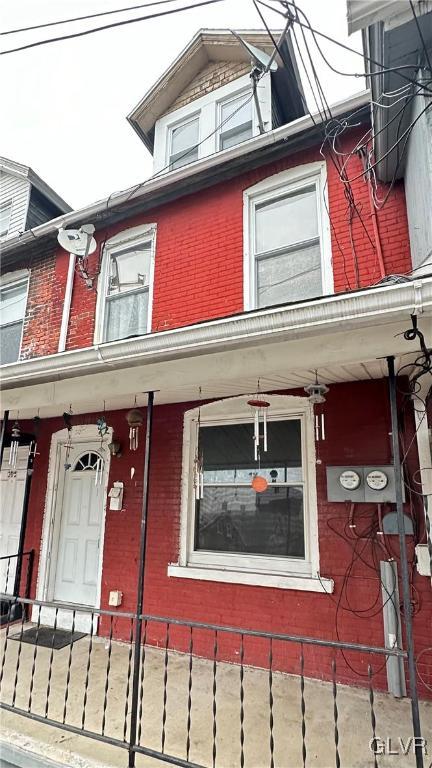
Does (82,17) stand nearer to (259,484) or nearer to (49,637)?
(259,484)

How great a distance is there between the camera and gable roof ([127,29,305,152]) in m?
6.14

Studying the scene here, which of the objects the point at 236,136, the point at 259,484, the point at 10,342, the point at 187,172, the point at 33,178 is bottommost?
the point at 259,484

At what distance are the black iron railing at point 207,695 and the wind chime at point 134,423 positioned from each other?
207 cm

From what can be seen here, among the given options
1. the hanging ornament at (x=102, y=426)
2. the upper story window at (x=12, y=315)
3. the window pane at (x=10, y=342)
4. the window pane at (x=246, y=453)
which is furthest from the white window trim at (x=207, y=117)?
the window pane at (x=246, y=453)

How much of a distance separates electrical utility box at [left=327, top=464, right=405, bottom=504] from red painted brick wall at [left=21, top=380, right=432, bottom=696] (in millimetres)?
120

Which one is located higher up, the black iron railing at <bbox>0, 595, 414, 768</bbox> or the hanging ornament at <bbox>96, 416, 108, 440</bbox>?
the hanging ornament at <bbox>96, 416, 108, 440</bbox>

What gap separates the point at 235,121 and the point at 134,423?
4.67 meters

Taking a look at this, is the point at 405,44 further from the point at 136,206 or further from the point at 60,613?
the point at 60,613

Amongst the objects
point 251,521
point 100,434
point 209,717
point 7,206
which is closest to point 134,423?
point 100,434

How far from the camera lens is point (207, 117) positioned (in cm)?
636

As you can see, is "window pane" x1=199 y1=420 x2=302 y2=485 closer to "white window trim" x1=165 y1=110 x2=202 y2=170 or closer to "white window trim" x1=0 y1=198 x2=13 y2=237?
"white window trim" x1=165 y1=110 x2=202 y2=170

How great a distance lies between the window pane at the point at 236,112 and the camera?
19.8 feet

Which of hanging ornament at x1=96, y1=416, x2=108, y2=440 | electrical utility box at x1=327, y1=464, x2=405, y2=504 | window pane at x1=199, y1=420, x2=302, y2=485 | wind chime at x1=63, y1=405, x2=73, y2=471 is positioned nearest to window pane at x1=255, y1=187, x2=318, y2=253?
window pane at x1=199, y1=420, x2=302, y2=485

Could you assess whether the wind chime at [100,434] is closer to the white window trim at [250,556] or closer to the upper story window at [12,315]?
the white window trim at [250,556]
